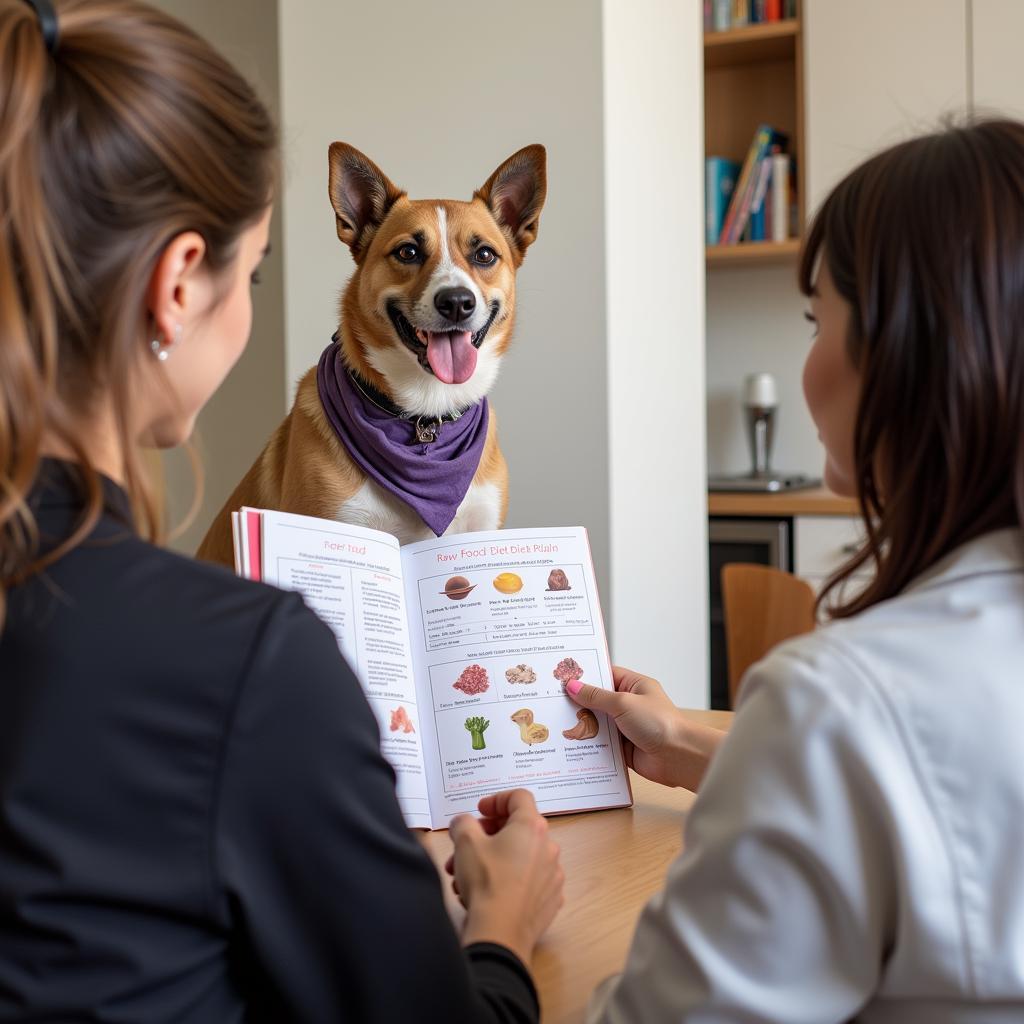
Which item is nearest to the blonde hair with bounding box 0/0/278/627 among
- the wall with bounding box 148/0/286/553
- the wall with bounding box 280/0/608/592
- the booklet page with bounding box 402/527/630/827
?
the booklet page with bounding box 402/527/630/827

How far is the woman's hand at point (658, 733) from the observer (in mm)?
1055

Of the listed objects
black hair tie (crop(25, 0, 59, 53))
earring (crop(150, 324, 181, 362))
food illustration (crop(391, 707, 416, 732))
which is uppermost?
black hair tie (crop(25, 0, 59, 53))

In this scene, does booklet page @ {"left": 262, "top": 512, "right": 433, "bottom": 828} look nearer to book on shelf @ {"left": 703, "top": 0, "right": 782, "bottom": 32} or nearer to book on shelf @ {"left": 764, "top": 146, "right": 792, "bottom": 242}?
book on shelf @ {"left": 764, "top": 146, "right": 792, "bottom": 242}

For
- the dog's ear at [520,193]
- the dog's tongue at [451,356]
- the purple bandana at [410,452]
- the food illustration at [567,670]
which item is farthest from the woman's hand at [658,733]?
the dog's ear at [520,193]

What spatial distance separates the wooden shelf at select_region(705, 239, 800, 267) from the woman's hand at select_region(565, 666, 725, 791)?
2644 millimetres

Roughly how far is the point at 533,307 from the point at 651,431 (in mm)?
385

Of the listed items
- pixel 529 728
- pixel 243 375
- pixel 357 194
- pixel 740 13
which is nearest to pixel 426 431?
pixel 357 194

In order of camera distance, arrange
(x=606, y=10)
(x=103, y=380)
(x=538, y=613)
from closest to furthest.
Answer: (x=103, y=380) < (x=538, y=613) < (x=606, y=10)

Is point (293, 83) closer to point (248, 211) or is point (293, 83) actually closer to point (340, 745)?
point (248, 211)

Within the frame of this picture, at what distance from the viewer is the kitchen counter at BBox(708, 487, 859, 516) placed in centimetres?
311

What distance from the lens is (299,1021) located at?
59cm

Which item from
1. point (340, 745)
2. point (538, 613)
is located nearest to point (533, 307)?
point (538, 613)

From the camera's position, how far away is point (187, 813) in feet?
1.81

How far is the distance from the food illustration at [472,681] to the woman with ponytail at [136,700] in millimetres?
416
